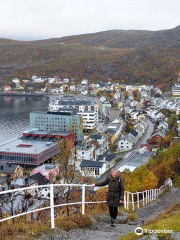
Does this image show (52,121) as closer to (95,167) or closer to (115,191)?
(95,167)

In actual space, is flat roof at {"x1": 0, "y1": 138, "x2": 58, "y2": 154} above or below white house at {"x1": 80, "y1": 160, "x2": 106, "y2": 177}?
above

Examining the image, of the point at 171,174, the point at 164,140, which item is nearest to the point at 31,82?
the point at 164,140

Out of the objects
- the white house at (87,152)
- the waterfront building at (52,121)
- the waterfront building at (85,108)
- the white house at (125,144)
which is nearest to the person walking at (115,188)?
the white house at (87,152)

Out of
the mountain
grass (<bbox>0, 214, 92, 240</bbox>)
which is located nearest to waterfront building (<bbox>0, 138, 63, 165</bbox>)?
grass (<bbox>0, 214, 92, 240</bbox>)

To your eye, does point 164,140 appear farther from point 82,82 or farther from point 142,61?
point 142,61

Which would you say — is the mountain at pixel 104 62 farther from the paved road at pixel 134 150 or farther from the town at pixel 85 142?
the paved road at pixel 134 150

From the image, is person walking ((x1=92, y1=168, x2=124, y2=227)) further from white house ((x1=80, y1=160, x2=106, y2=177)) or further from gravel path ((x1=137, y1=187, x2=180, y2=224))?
white house ((x1=80, y1=160, x2=106, y2=177))

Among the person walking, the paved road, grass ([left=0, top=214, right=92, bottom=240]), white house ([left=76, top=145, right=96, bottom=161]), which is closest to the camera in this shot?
grass ([left=0, top=214, right=92, bottom=240])

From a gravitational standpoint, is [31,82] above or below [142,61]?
below
